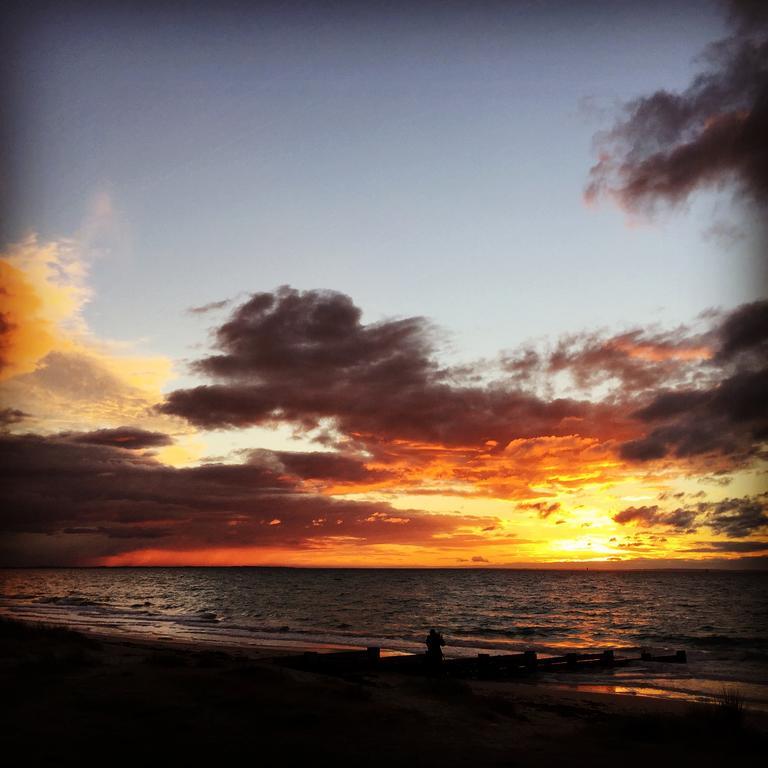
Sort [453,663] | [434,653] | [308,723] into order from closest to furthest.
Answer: [308,723] → [434,653] → [453,663]

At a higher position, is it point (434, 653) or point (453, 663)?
point (434, 653)

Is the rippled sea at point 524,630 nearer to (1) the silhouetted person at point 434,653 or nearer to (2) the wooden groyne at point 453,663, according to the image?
(2) the wooden groyne at point 453,663

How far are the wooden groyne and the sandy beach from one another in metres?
3.37

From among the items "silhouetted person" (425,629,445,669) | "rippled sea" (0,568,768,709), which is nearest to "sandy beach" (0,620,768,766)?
"silhouetted person" (425,629,445,669)

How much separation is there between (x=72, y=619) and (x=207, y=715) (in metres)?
50.5

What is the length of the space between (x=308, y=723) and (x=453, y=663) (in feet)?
48.0

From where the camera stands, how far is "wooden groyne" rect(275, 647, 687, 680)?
23672 millimetres

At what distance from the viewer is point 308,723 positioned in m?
13.5

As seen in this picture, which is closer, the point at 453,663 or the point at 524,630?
the point at 453,663

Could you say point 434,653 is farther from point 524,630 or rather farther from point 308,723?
point 524,630

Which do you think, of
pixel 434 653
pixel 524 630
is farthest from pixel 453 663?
pixel 524 630

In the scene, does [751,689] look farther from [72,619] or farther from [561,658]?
[72,619]

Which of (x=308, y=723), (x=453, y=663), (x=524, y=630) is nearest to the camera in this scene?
(x=308, y=723)

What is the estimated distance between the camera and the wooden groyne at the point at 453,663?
2367 centimetres
